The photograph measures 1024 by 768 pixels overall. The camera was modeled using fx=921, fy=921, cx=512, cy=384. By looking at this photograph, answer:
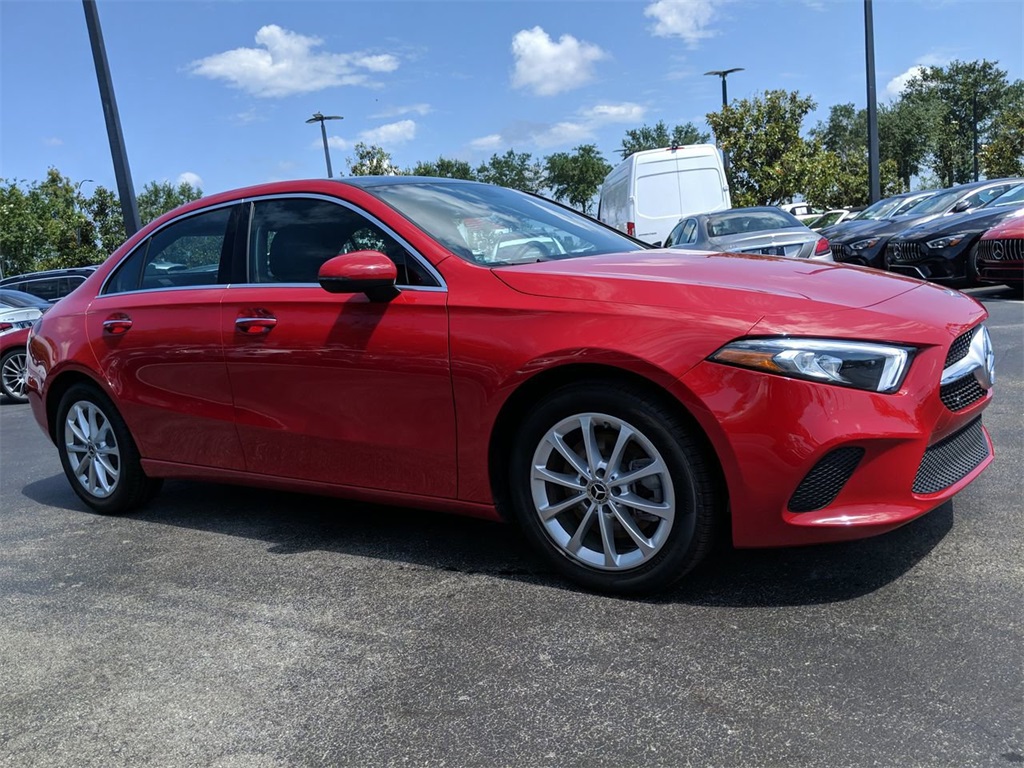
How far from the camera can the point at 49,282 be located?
1461 centimetres

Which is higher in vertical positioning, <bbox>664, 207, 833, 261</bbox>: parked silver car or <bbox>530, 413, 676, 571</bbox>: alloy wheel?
<bbox>664, 207, 833, 261</bbox>: parked silver car

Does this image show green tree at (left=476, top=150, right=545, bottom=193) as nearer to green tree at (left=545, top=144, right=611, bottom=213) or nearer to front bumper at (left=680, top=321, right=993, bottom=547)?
green tree at (left=545, top=144, right=611, bottom=213)

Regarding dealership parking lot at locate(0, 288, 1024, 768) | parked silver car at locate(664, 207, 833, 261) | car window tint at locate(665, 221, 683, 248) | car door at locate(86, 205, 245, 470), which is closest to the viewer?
dealership parking lot at locate(0, 288, 1024, 768)

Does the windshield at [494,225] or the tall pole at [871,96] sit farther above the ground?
the tall pole at [871,96]

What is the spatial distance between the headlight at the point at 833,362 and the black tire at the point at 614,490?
347mm

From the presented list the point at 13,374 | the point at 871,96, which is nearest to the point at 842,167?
the point at 871,96

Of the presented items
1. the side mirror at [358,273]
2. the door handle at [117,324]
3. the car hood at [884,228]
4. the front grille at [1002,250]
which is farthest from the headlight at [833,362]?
the car hood at [884,228]

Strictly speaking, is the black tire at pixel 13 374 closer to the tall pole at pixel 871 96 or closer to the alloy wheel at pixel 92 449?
the alloy wheel at pixel 92 449

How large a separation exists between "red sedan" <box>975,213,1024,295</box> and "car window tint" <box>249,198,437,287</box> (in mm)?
8966

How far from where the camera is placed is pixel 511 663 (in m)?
2.78

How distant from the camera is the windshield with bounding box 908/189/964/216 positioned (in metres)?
13.5

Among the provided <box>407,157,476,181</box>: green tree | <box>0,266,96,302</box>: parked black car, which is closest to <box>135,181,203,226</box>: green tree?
<box>407,157,476,181</box>: green tree

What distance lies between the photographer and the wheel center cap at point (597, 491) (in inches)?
123

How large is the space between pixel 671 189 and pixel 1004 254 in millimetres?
6630
